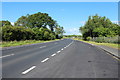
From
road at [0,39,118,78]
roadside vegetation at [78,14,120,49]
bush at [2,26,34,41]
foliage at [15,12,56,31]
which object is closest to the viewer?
road at [0,39,118,78]

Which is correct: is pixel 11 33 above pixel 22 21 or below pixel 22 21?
below

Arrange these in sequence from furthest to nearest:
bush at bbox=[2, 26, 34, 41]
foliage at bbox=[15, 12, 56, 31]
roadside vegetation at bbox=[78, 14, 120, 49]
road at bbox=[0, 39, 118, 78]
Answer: foliage at bbox=[15, 12, 56, 31] < roadside vegetation at bbox=[78, 14, 120, 49] < bush at bbox=[2, 26, 34, 41] < road at bbox=[0, 39, 118, 78]

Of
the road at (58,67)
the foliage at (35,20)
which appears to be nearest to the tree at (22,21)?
the foliage at (35,20)

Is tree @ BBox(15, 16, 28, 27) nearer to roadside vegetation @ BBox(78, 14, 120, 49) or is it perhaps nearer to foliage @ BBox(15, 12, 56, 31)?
foliage @ BBox(15, 12, 56, 31)

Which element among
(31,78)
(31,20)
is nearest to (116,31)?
(31,20)

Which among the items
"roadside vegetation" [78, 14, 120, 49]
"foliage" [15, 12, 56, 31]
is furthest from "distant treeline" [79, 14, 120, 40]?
"foliage" [15, 12, 56, 31]

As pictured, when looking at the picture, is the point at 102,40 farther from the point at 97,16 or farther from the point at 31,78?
the point at 31,78

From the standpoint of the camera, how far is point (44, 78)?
6691 mm

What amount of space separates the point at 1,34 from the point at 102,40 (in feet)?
96.4

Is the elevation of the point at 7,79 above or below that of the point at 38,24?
below

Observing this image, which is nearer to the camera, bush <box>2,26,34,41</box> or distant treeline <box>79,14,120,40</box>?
bush <box>2,26,34,41</box>

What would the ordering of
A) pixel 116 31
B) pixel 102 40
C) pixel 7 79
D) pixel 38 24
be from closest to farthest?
pixel 7 79 < pixel 102 40 < pixel 116 31 < pixel 38 24

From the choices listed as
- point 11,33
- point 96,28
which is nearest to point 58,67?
point 11,33

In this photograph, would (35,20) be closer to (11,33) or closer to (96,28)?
(96,28)
